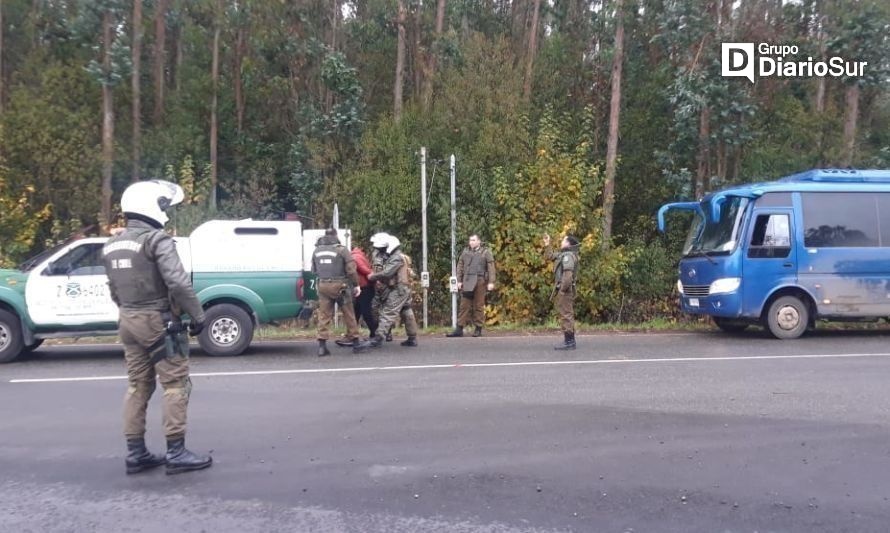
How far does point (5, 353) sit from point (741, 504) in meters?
9.45

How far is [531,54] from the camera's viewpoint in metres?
22.2

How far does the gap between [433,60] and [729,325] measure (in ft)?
39.4

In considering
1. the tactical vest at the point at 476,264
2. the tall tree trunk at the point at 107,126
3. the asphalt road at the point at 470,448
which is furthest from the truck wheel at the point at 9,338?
the tall tree trunk at the point at 107,126

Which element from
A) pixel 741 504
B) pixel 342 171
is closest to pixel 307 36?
pixel 342 171

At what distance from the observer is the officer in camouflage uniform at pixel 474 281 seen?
1351 centimetres

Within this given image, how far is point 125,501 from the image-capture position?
5.04 meters

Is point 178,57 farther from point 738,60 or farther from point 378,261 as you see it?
point 378,261

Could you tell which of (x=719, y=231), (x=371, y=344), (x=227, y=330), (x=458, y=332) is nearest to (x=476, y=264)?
(x=458, y=332)

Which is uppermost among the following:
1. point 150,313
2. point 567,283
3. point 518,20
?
point 518,20

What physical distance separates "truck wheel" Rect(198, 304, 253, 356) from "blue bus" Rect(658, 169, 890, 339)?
25.1 ft

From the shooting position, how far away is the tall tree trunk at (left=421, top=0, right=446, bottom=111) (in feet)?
67.2

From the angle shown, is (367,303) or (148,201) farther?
(367,303)

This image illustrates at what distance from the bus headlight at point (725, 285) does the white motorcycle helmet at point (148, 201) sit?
1002 cm

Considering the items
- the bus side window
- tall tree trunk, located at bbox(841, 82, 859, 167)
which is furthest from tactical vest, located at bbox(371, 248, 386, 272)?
tall tree trunk, located at bbox(841, 82, 859, 167)
